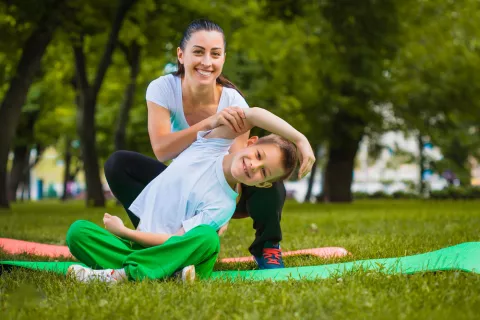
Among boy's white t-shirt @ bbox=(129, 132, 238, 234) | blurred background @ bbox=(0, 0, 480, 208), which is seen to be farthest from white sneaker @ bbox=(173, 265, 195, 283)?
blurred background @ bbox=(0, 0, 480, 208)

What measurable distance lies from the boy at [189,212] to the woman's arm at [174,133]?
77mm

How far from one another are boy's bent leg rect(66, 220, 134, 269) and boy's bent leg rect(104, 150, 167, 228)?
2.14ft

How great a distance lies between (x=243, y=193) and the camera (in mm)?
4531

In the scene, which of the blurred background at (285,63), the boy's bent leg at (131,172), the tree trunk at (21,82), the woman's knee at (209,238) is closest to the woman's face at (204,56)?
the boy's bent leg at (131,172)

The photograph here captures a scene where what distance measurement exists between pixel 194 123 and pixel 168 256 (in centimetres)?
127

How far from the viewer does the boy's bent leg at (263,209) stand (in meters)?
4.46

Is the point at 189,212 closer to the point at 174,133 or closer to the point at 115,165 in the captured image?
the point at 174,133

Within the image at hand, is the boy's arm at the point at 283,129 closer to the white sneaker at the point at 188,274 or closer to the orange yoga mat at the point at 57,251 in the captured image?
the white sneaker at the point at 188,274

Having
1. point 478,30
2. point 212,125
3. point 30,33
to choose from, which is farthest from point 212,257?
point 478,30

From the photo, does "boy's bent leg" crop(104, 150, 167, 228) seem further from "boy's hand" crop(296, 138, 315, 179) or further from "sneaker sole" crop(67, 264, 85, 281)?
"boy's hand" crop(296, 138, 315, 179)

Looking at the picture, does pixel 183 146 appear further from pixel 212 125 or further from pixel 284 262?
pixel 284 262

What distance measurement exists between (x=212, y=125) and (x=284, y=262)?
123 centimetres

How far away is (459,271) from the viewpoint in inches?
149

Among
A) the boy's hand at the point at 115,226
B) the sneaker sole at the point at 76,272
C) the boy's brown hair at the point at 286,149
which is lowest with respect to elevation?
the sneaker sole at the point at 76,272
